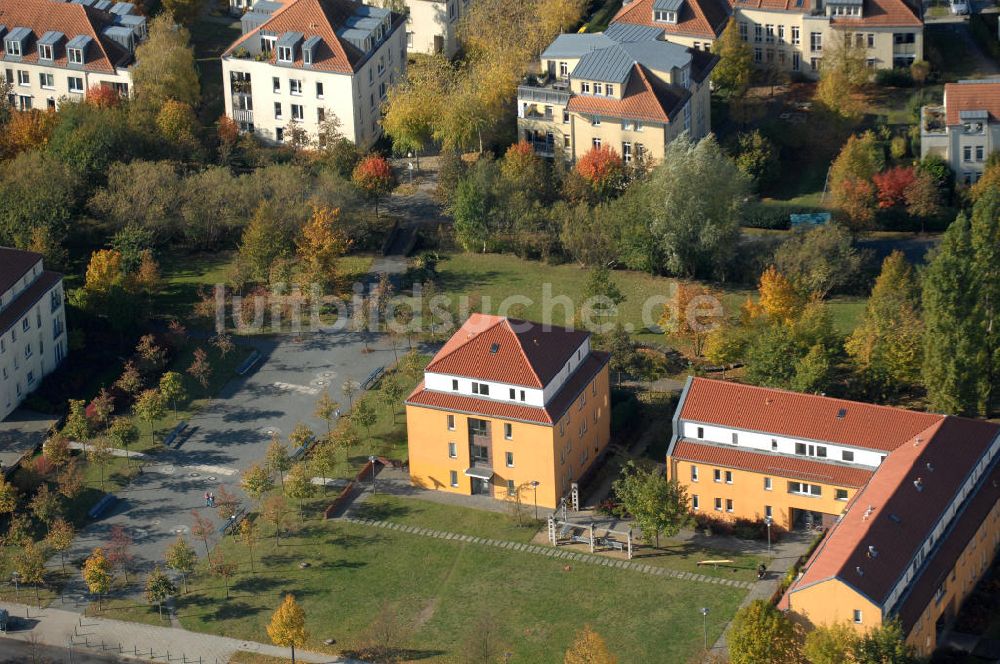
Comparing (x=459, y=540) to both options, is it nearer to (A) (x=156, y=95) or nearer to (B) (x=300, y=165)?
(B) (x=300, y=165)

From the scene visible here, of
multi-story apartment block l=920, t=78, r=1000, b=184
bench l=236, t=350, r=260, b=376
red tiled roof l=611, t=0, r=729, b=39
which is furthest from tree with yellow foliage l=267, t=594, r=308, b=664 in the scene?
red tiled roof l=611, t=0, r=729, b=39

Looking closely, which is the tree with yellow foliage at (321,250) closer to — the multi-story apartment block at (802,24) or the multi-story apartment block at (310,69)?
the multi-story apartment block at (310,69)

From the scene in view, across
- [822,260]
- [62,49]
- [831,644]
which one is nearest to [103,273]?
[62,49]

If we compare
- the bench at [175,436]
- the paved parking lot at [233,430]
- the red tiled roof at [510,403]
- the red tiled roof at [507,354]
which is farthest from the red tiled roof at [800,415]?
the bench at [175,436]

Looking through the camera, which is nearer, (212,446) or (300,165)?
(212,446)

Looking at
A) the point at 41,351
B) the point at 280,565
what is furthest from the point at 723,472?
the point at 41,351

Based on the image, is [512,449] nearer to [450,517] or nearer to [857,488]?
[450,517]

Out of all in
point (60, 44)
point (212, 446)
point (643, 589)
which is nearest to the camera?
point (643, 589)
